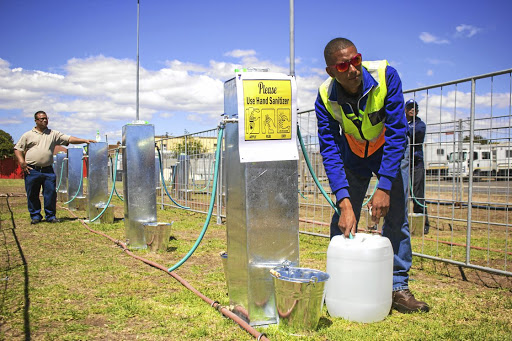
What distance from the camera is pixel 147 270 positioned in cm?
505

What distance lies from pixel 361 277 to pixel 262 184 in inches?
36.6

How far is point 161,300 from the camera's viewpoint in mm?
3885

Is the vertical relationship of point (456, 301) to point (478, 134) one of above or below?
below

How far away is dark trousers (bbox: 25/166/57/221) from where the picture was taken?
9025 millimetres

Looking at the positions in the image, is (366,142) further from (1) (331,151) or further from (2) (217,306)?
(2) (217,306)

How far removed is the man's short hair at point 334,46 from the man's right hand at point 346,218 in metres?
1.01

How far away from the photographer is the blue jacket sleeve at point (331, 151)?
3.34 meters

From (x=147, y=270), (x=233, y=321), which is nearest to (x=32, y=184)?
(x=147, y=270)

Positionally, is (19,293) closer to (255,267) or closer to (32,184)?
(255,267)

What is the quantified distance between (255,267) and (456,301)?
73.1 inches

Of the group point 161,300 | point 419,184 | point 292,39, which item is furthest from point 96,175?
point 419,184

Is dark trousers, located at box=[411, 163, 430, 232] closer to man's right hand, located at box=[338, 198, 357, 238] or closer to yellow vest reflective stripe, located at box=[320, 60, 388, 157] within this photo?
yellow vest reflective stripe, located at box=[320, 60, 388, 157]

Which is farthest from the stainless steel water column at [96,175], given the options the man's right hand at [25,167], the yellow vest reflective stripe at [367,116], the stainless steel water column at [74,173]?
the yellow vest reflective stripe at [367,116]

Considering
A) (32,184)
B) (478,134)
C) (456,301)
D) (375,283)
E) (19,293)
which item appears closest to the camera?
(375,283)
